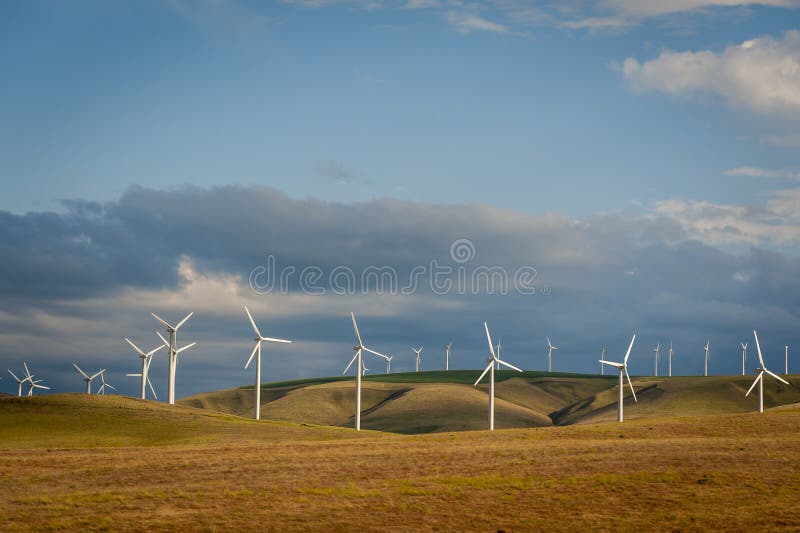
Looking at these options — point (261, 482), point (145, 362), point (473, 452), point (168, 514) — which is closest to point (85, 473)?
point (261, 482)

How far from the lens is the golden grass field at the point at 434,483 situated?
48.7 meters

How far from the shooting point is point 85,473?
66.5 meters

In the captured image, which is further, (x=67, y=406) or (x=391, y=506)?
(x=67, y=406)

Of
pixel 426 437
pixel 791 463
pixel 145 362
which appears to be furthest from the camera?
pixel 145 362

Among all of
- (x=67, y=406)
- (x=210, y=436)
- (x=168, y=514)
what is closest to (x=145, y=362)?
(x=67, y=406)

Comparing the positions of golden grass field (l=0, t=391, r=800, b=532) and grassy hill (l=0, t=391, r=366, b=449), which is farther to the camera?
grassy hill (l=0, t=391, r=366, b=449)

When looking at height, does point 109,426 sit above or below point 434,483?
below

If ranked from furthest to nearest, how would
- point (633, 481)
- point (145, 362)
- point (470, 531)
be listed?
1. point (145, 362)
2. point (633, 481)
3. point (470, 531)

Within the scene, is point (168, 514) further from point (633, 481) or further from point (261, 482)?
point (633, 481)

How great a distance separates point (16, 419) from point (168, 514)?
79.0 m

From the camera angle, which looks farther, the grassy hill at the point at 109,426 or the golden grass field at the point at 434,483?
the grassy hill at the point at 109,426

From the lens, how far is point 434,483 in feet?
197

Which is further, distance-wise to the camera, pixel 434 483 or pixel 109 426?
pixel 109 426

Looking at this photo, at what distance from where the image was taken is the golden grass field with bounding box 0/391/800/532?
48.7 meters
